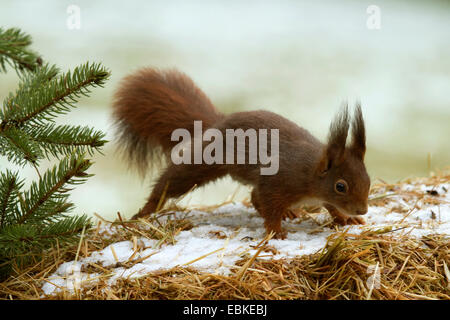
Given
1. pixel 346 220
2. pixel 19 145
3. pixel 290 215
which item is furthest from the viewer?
pixel 290 215

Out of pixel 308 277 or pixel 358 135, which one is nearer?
pixel 308 277

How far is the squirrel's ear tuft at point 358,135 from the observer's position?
1.24 m

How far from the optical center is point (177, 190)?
1.49m

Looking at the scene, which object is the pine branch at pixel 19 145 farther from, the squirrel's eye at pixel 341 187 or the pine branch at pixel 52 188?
the squirrel's eye at pixel 341 187

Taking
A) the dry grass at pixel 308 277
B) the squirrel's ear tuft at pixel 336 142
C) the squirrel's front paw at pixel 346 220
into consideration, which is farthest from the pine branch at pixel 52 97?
the squirrel's front paw at pixel 346 220

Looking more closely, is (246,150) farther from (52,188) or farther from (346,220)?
(52,188)

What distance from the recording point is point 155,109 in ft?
5.16

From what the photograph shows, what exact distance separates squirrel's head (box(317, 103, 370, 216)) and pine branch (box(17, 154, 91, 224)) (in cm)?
67

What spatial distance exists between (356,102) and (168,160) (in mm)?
673

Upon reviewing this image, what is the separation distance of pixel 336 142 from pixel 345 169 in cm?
8

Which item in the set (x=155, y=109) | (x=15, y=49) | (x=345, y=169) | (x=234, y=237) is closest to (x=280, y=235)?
(x=234, y=237)

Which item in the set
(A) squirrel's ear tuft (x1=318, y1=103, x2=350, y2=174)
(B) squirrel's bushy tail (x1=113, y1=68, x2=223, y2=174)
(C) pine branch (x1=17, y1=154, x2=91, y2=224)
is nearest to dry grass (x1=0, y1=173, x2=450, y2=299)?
(C) pine branch (x1=17, y1=154, x2=91, y2=224)

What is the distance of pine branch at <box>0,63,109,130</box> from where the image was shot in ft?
2.78

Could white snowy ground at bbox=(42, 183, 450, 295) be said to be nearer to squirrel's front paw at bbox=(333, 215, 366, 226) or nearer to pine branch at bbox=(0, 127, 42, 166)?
squirrel's front paw at bbox=(333, 215, 366, 226)
